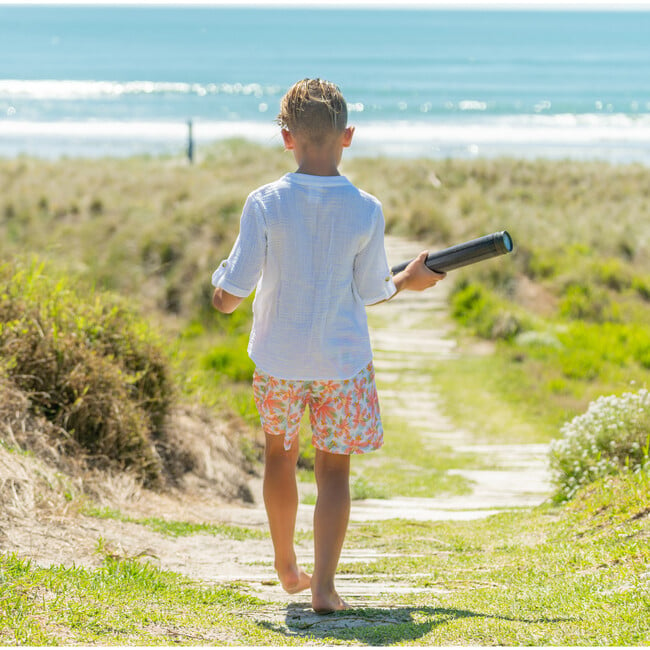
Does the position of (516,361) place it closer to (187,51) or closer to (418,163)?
(418,163)

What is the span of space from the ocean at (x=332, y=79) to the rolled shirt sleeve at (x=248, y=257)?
0.36 m

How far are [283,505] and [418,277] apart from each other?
965 millimetres

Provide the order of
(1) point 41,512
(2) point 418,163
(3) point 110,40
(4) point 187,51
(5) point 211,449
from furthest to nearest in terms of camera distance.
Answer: (3) point 110,40 < (4) point 187,51 < (2) point 418,163 < (5) point 211,449 < (1) point 41,512

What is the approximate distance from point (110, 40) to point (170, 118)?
272 ft

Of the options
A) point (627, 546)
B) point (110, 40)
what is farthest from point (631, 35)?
point (627, 546)

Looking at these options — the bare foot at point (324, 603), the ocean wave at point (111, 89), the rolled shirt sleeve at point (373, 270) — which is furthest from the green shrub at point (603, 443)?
the ocean wave at point (111, 89)

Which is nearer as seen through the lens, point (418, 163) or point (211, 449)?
point (211, 449)

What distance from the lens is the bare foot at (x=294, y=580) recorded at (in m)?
3.30

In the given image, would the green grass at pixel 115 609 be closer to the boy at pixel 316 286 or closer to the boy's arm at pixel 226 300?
the boy at pixel 316 286

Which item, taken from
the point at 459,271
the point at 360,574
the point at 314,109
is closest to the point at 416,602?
the point at 360,574

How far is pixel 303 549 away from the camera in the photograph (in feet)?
15.9

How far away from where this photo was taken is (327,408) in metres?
3.21

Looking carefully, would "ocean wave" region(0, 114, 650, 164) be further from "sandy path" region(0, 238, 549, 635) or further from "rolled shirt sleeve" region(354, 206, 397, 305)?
"rolled shirt sleeve" region(354, 206, 397, 305)

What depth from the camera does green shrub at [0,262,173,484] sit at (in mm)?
5629
